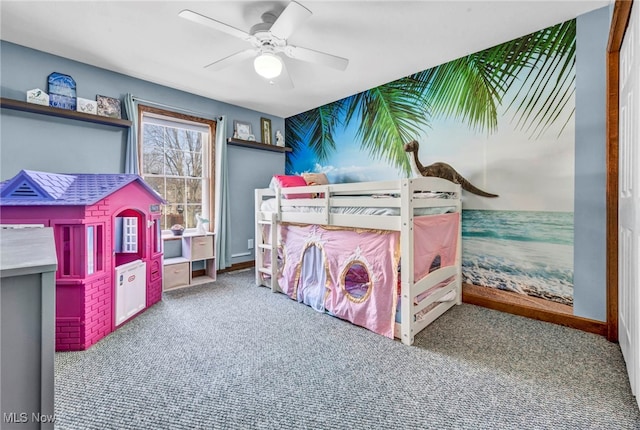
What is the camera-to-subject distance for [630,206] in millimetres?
1526

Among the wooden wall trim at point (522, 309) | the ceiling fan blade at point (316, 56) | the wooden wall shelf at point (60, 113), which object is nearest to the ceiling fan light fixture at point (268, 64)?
the ceiling fan blade at point (316, 56)

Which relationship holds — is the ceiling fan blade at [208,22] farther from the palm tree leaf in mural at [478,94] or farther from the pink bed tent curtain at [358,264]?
the palm tree leaf in mural at [478,94]

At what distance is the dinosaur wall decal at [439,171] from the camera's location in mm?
2731

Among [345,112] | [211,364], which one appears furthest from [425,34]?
[211,364]

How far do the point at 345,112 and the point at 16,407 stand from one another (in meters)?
3.80

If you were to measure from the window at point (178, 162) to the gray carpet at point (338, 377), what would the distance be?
1.65 metres

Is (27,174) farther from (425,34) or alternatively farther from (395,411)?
(425,34)

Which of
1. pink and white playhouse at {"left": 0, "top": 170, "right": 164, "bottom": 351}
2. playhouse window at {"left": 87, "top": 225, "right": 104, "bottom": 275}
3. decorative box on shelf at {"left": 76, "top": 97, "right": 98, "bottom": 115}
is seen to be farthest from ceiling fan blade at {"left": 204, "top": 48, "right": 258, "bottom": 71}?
playhouse window at {"left": 87, "top": 225, "right": 104, "bottom": 275}

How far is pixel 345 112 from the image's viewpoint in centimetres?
382

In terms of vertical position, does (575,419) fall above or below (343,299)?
below

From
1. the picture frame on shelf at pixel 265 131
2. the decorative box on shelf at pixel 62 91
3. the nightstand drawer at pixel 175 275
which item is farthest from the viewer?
the picture frame on shelf at pixel 265 131

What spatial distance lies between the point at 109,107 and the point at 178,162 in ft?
2.96

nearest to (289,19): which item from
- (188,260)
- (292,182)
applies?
(292,182)
